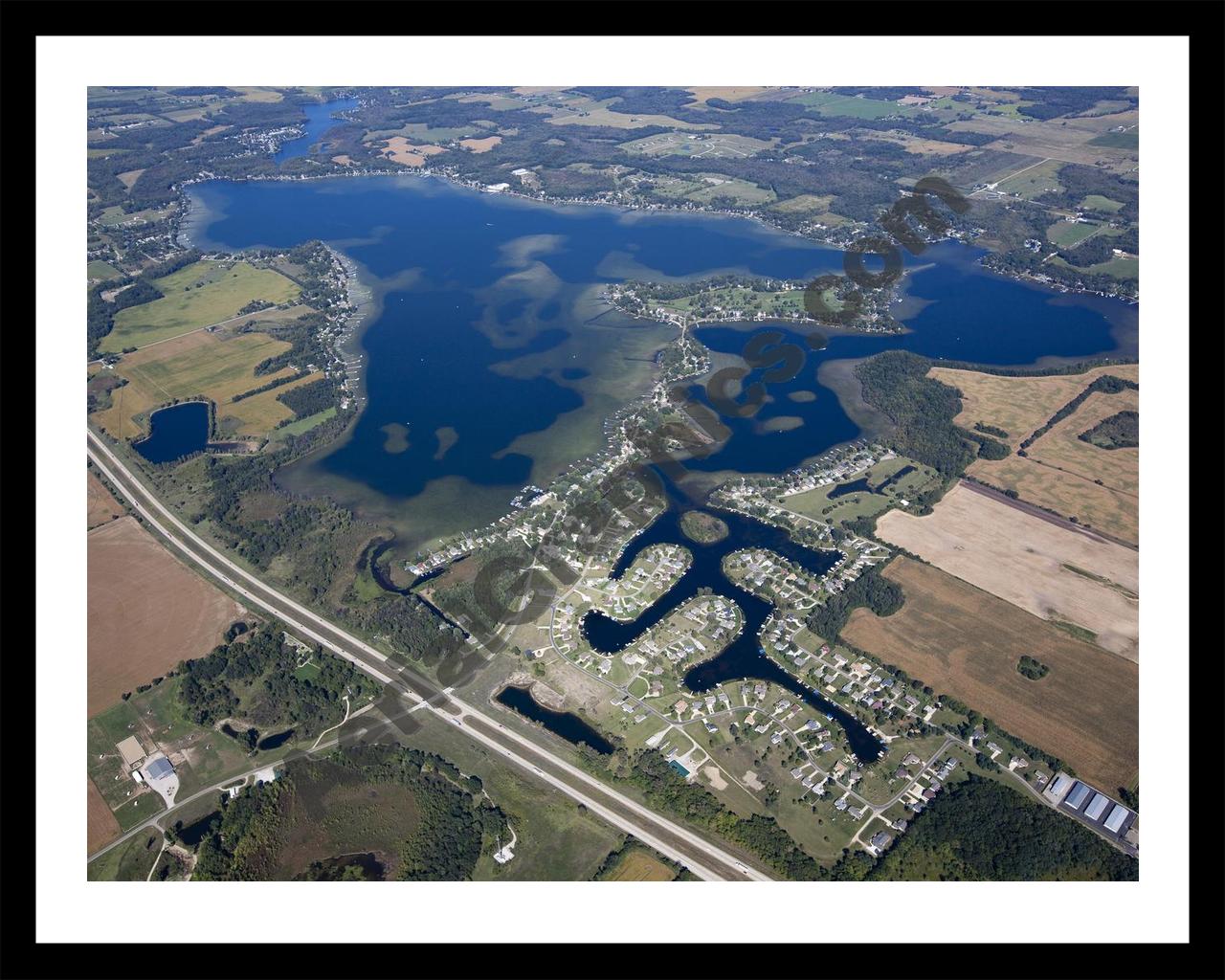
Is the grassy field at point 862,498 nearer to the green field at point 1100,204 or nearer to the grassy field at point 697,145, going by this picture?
the green field at point 1100,204

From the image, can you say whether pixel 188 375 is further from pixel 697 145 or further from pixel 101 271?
pixel 697 145

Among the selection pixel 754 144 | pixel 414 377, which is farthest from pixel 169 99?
pixel 414 377

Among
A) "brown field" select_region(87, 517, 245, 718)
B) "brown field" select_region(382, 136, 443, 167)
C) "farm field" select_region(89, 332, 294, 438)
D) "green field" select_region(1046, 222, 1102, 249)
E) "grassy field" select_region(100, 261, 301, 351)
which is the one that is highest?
"brown field" select_region(382, 136, 443, 167)

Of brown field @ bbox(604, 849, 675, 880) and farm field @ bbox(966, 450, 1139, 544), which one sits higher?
farm field @ bbox(966, 450, 1139, 544)

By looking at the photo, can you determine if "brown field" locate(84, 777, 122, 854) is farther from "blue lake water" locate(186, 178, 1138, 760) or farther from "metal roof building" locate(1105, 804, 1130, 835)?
A: "metal roof building" locate(1105, 804, 1130, 835)

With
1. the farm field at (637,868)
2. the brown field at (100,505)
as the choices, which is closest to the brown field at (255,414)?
the brown field at (100,505)

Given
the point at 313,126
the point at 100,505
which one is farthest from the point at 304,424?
the point at 313,126

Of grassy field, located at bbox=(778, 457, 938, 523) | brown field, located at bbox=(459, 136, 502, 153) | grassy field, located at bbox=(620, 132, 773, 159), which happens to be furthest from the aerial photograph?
brown field, located at bbox=(459, 136, 502, 153)

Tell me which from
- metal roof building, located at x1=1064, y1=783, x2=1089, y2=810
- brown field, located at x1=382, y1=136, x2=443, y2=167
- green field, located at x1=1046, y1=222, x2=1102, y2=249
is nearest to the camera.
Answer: metal roof building, located at x1=1064, y1=783, x2=1089, y2=810
